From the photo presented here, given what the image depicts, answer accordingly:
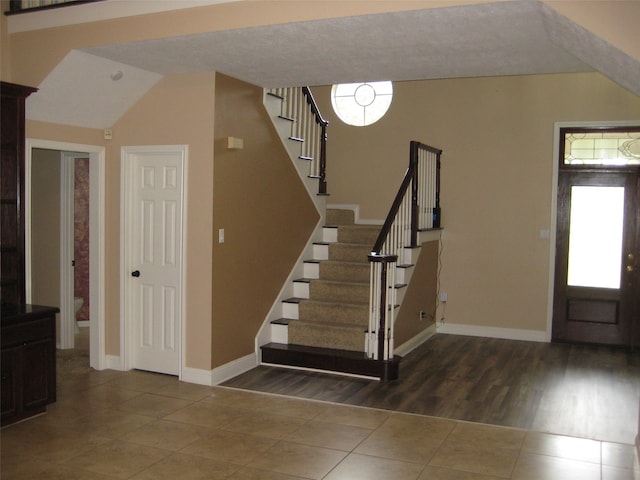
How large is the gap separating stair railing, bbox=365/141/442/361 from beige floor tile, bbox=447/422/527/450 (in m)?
1.27

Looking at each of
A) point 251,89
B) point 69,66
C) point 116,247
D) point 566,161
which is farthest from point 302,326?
point 566,161

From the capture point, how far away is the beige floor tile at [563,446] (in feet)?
12.8

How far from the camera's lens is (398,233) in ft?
20.8

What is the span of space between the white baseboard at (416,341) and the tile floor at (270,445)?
1629mm

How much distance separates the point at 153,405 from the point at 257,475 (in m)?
1.50

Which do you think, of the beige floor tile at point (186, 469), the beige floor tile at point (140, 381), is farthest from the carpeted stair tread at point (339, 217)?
the beige floor tile at point (186, 469)

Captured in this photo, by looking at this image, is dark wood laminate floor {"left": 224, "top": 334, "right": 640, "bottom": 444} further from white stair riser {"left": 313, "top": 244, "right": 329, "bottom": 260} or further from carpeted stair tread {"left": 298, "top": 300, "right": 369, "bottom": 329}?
white stair riser {"left": 313, "top": 244, "right": 329, "bottom": 260}

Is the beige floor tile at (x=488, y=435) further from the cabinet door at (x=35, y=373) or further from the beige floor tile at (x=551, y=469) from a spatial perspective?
the cabinet door at (x=35, y=373)

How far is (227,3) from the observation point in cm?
400

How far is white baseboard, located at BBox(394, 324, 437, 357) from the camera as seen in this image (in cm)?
627

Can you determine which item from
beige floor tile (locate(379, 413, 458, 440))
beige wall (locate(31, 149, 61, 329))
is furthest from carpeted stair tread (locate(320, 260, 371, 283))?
beige wall (locate(31, 149, 61, 329))

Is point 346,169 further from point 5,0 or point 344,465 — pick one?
point 344,465

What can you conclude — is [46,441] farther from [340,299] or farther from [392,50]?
[392,50]

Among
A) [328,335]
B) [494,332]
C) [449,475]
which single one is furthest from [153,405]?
[494,332]
